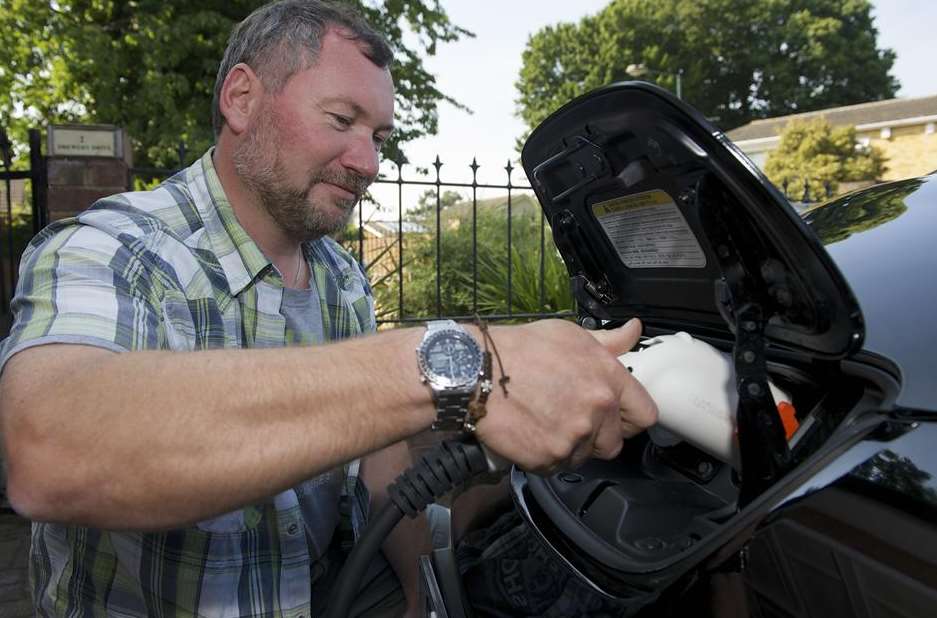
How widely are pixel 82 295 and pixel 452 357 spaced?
26.8 inches

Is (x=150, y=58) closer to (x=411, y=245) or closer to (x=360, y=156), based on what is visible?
(x=411, y=245)

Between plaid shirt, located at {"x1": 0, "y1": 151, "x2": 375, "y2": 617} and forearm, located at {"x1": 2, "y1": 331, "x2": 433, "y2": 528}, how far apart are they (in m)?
0.23

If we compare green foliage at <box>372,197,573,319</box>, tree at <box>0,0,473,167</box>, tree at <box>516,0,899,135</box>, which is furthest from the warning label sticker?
tree at <box>516,0,899,135</box>

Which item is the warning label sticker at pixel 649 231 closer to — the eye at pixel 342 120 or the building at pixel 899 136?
the eye at pixel 342 120

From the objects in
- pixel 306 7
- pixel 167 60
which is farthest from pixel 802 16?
pixel 306 7

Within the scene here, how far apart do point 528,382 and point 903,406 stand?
0.52 metres

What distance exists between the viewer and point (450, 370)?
3.44ft

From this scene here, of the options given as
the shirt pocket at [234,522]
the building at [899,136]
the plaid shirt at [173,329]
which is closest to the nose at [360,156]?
the plaid shirt at [173,329]

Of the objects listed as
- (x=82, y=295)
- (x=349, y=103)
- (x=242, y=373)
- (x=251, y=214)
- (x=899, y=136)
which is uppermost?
(x=899, y=136)

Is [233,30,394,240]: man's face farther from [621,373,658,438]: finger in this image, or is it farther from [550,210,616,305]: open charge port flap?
[621,373,658,438]: finger

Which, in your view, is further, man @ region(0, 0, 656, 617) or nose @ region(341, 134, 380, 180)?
nose @ region(341, 134, 380, 180)

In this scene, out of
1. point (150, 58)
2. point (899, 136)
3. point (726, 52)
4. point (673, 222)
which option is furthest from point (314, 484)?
point (726, 52)

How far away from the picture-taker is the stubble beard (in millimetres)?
1923

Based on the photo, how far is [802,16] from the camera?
40.3 meters
